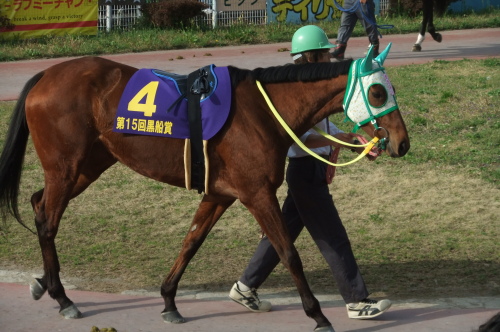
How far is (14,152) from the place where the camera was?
612cm

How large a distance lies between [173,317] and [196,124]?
1.35 metres

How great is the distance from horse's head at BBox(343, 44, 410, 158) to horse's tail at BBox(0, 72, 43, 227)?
7.53 feet

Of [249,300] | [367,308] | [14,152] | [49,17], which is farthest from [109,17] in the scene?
[367,308]

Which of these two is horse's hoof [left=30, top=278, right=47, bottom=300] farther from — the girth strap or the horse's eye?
the horse's eye

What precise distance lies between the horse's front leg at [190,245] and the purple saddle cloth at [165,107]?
0.58 metres

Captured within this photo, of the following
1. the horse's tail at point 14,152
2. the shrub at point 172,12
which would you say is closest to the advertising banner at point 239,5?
the shrub at point 172,12

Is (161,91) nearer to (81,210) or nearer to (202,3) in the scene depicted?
(81,210)

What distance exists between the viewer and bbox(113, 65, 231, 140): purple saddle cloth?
538cm

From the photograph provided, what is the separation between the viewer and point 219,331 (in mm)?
5512

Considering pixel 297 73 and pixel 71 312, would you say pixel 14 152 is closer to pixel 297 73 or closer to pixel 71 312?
pixel 71 312

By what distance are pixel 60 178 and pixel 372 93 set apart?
2194 millimetres

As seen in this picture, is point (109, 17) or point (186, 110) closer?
point (186, 110)

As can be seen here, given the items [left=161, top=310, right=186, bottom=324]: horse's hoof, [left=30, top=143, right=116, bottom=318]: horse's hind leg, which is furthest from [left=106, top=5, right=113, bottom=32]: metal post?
[left=161, top=310, right=186, bottom=324]: horse's hoof

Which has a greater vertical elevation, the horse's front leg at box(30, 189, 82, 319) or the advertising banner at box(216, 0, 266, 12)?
the advertising banner at box(216, 0, 266, 12)
